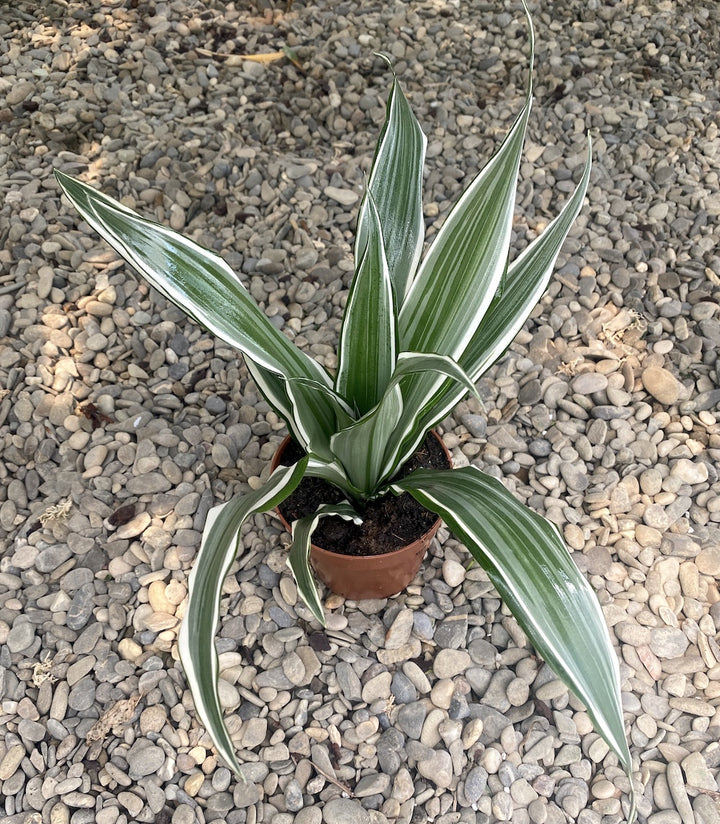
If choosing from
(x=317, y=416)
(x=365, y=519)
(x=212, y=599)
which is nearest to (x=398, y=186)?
(x=317, y=416)

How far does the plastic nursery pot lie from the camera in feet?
3.64

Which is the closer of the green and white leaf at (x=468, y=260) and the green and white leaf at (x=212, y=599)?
the green and white leaf at (x=212, y=599)

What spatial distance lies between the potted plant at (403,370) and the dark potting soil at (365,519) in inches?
1.7

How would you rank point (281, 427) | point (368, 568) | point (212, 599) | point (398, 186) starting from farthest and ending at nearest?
point (281, 427), point (368, 568), point (398, 186), point (212, 599)

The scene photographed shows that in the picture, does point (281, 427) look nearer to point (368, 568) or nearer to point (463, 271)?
point (368, 568)

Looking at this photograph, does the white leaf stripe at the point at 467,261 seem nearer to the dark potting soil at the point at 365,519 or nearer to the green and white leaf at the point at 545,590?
the green and white leaf at the point at 545,590

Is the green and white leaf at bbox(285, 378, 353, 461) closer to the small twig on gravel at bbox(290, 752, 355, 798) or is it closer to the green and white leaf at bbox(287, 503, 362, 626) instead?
the green and white leaf at bbox(287, 503, 362, 626)

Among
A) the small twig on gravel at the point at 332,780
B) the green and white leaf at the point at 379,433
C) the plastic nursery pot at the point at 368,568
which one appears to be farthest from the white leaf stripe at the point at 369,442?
the small twig on gravel at the point at 332,780

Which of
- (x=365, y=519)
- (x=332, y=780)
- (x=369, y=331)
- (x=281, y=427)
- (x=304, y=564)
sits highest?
(x=369, y=331)

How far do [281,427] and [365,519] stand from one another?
38 cm

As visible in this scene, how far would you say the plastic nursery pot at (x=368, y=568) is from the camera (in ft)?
3.64

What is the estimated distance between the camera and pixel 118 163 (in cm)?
195

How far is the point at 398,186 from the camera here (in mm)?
1022

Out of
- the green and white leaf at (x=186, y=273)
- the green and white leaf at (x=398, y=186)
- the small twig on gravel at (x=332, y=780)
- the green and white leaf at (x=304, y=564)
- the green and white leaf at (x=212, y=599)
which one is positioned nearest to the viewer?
the green and white leaf at (x=212, y=599)
